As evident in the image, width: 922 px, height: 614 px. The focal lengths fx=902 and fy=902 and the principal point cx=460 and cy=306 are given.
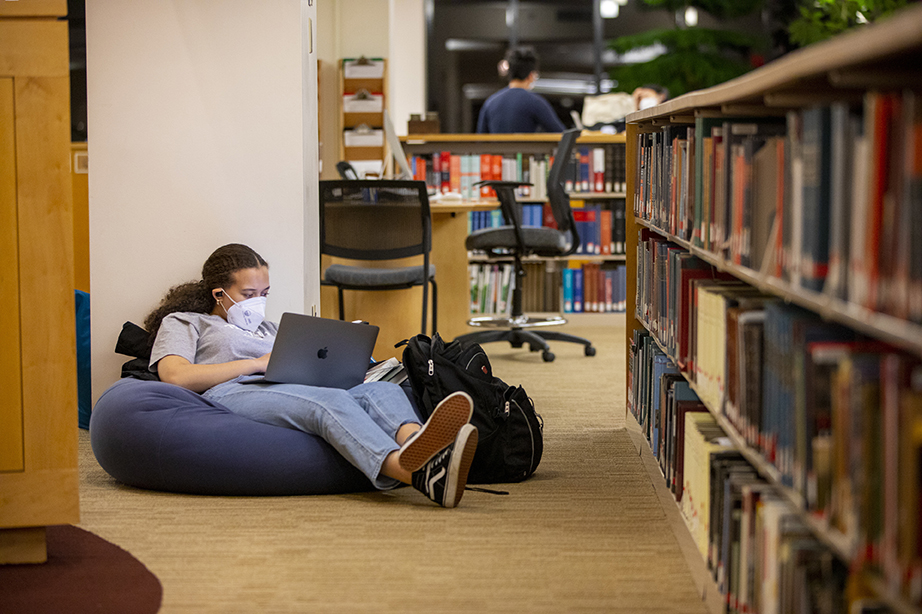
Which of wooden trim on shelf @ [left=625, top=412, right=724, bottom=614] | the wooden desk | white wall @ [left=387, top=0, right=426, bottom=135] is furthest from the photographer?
white wall @ [left=387, top=0, right=426, bottom=135]

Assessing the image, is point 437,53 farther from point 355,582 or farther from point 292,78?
point 355,582

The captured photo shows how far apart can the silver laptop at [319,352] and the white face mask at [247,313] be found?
252mm

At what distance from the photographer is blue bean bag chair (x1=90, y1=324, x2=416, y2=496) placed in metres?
2.43

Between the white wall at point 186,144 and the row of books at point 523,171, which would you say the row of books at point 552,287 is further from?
the white wall at point 186,144

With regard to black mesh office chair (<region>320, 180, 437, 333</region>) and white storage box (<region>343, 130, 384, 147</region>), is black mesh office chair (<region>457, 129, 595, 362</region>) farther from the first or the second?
white storage box (<region>343, 130, 384, 147</region>)

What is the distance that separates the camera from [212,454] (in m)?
2.43

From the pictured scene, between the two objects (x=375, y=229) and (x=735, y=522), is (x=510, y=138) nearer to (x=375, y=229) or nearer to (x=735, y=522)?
(x=375, y=229)

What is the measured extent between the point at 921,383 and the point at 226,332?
2.17 m

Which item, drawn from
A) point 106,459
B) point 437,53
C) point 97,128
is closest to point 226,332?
point 106,459

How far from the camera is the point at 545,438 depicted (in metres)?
3.12

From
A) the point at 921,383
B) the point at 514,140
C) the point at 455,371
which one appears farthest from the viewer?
the point at 514,140

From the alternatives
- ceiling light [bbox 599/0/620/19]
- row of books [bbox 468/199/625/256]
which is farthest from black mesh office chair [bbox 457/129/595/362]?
ceiling light [bbox 599/0/620/19]

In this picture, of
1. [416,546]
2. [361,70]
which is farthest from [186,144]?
[361,70]

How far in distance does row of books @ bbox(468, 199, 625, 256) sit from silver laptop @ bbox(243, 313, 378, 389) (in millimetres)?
3389
